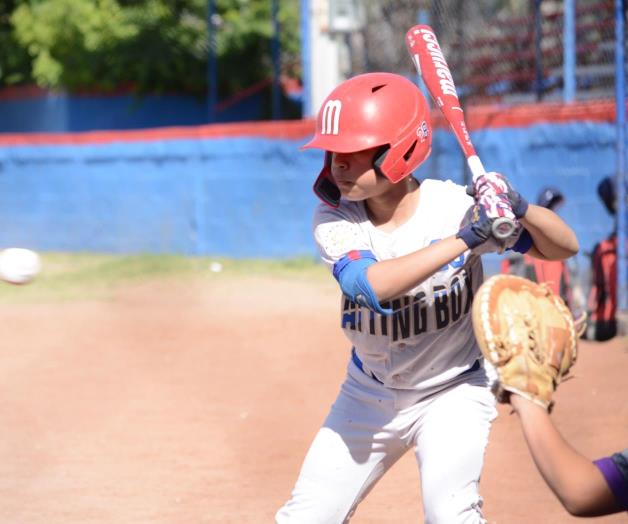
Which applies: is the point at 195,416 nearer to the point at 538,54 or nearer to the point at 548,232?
the point at 548,232

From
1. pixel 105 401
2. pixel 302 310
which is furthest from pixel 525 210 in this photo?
pixel 302 310

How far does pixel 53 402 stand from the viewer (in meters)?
7.58

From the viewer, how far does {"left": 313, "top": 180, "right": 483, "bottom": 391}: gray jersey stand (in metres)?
3.58

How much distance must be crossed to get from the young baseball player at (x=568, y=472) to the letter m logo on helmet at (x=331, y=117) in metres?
1.21

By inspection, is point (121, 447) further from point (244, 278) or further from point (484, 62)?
point (484, 62)

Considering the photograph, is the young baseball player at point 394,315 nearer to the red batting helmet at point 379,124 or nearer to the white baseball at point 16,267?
the red batting helmet at point 379,124

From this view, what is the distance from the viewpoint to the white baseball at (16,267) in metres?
4.39

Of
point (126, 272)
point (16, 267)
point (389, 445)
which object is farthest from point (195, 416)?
point (126, 272)

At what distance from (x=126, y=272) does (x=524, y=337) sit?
1193 cm

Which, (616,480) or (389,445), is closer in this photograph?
(616,480)

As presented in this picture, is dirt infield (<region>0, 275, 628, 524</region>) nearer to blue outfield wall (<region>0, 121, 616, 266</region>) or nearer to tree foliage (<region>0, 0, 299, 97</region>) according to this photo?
blue outfield wall (<region>0, 121, 616, 266</region>)

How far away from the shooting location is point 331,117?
3.54 m

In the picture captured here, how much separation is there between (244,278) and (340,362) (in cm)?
487

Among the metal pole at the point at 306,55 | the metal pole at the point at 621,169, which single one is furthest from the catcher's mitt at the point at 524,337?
the metal pole at the point at 306,55
